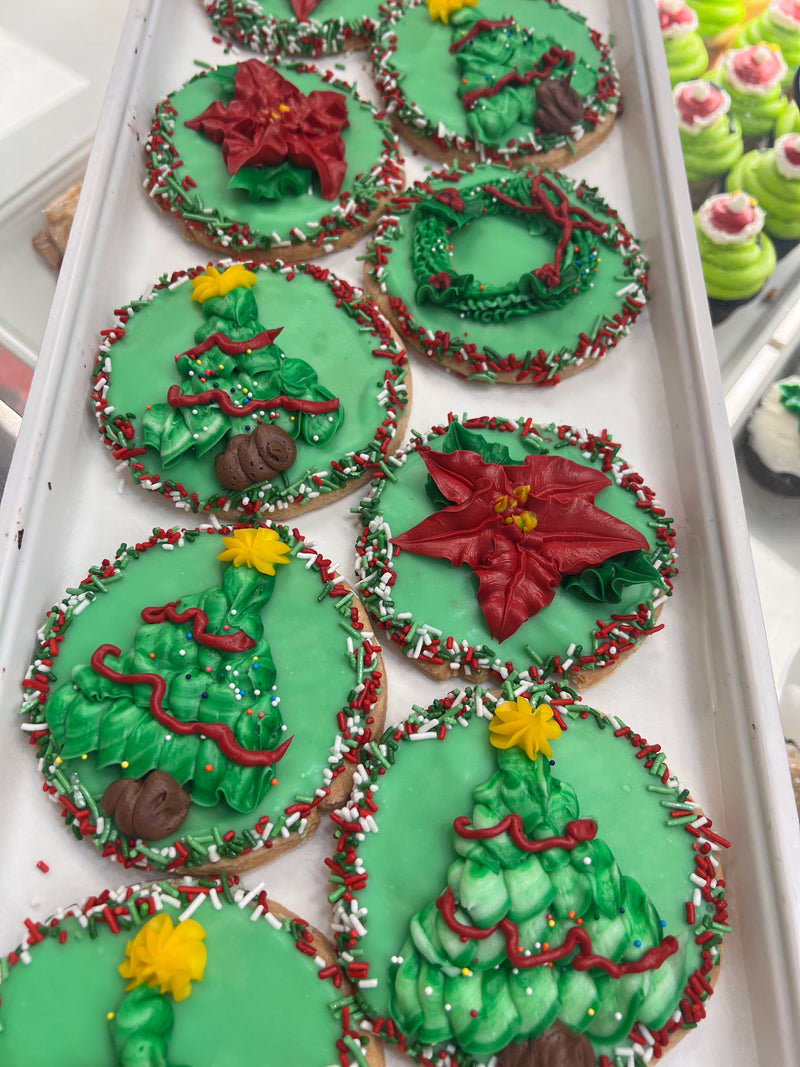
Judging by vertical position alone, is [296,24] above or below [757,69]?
below

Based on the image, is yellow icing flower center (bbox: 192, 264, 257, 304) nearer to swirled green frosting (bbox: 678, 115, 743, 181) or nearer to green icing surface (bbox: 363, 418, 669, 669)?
green icing surface (bbox: 363, 418, 669, 669)

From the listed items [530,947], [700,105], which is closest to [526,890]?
[530,947]

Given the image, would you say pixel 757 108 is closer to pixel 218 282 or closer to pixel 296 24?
pixel 296 24

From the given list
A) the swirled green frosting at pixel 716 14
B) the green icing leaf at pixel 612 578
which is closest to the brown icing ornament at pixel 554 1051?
the green icing leaf at pixel 612 578

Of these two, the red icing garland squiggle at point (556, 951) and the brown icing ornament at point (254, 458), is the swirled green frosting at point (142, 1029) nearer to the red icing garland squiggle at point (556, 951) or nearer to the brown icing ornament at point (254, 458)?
the red icing garland squiggle at point (556, 951)

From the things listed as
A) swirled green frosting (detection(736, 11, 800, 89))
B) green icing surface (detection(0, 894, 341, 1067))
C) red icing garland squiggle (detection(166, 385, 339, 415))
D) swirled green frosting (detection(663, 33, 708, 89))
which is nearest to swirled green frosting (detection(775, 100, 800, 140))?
swirled green frosting (detection(736, 11, 800, 89))

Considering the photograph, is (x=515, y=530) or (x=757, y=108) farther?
(x=757, y=108)

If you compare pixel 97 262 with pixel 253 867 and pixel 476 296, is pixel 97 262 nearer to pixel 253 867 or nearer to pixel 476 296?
pixel 476 296

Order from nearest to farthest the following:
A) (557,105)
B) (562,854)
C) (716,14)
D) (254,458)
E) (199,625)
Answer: (562,854) < (199,625) < (254,458) < (557,105) < (716,14)
